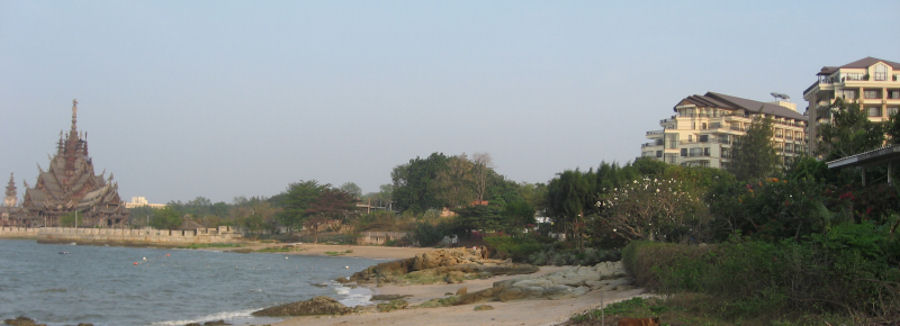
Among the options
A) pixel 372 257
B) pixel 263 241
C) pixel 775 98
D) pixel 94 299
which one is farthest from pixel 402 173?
pixel 94 299

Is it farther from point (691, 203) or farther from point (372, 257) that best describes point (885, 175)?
point (372, 257)

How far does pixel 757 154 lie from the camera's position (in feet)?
188

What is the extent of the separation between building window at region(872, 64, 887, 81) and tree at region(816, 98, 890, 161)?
19.4 m

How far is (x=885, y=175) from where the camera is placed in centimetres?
2305

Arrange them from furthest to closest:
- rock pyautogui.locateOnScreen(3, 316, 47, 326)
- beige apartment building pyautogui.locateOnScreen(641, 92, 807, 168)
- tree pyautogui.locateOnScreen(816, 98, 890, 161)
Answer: beige apartment building pyautogui.locateOnScreen(641, 92, 807, 168)
tree pyautogui.locateOnScreen(816, 98, 890, 161)
rock pyautogui.locateOnScreen(3, 316, 47, 326)

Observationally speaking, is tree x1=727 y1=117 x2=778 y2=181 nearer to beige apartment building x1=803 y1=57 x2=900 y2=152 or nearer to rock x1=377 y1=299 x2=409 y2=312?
beige apartment building x1=803 y1=57 x2=900 y2=152

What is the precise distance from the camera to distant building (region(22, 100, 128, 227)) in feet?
363

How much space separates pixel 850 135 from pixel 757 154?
24606 mm

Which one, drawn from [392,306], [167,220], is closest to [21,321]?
[392,306]

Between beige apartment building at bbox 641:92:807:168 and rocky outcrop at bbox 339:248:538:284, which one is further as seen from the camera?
beige apartment building at bbox 641:92:807:168

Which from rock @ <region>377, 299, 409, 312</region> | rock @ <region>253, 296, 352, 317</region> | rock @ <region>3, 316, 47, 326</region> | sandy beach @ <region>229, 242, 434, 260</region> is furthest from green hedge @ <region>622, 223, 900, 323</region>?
sandy beach @ <region>229, 242, 434, 260</region>

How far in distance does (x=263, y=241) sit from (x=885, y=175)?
3002 inches

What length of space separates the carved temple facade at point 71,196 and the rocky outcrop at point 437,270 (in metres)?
83.6

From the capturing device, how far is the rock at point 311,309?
23000mm
